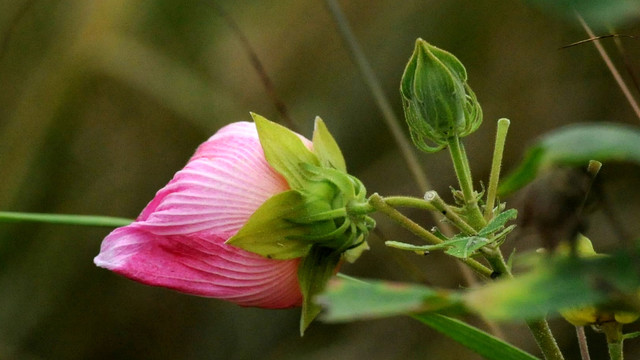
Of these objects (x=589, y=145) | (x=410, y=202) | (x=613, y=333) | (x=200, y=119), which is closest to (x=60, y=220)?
(x=410, y=202)

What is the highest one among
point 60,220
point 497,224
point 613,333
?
point 60,220

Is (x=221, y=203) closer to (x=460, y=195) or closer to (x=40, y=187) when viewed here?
(x=460, y=195)

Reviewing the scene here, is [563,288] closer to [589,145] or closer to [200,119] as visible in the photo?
[589,145]

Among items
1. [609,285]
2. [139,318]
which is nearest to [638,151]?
[609,285]

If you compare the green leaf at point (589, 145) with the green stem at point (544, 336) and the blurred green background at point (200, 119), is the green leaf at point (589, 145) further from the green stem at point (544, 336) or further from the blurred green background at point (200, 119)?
the blurred green background at point (200, 119)

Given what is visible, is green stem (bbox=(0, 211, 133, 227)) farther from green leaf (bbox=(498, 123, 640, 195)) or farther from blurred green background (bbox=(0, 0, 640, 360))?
blurred green background (bbox=(0, 0, 640, 360))

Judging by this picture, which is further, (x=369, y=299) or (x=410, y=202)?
(x=410, y=202)

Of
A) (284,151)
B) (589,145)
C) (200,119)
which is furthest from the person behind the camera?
(200,119)
